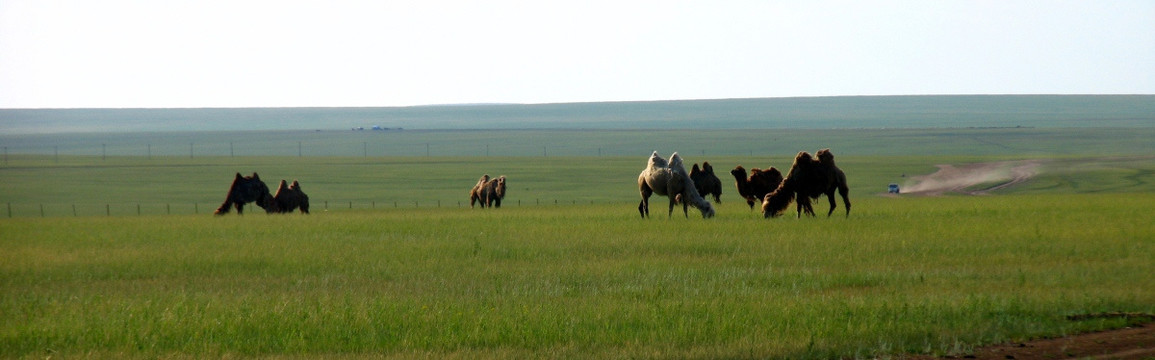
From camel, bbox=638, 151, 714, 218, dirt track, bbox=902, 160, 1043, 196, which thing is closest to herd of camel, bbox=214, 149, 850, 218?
camel, bbox=638, 151, 714, 218

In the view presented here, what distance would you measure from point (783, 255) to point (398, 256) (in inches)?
268

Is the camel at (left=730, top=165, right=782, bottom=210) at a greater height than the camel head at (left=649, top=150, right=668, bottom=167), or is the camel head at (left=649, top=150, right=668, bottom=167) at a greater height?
the camel head at (left=649, top=150, right=668, bottom=167)

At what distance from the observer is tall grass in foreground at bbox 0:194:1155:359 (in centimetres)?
1277

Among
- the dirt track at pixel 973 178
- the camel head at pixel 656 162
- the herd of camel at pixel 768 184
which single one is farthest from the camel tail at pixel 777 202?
the dirt track at pixel 973 178

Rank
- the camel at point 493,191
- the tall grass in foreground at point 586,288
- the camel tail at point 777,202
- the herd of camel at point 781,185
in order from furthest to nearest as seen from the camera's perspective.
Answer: the camel at point 493,191
the camel tail at point 777,202
the herd of camel at point 781,185
the tall grass in foreground at point 586,288

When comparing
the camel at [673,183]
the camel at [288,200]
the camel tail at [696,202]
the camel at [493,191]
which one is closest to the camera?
the camel at [673,183]

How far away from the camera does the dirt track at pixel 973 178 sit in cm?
7617

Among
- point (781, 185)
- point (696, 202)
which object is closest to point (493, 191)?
point (696, 202)

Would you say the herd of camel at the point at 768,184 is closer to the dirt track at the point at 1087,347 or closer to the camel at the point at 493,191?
the camel at the point at 493,191

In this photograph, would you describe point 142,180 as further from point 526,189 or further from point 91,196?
point 526,189

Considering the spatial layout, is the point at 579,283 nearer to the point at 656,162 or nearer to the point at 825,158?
the point at 825,158

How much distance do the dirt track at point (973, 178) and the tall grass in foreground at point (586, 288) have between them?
1862 inches

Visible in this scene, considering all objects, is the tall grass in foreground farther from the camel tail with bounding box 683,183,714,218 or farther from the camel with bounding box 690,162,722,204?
the camel with bounding box 690,162,722,204

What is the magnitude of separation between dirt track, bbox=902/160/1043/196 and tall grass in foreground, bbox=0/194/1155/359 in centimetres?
4729
